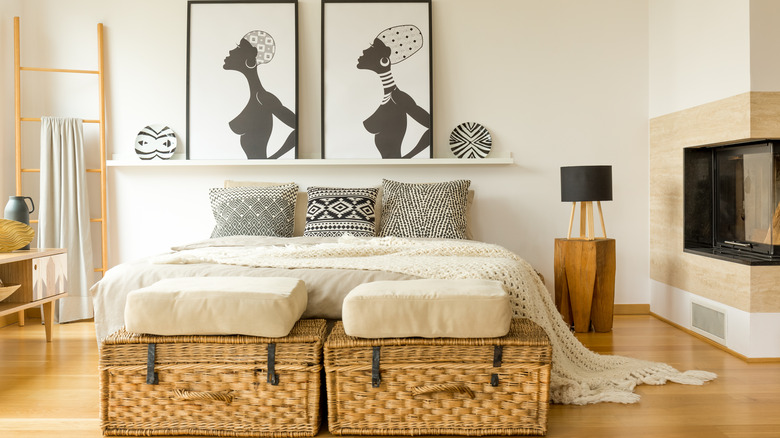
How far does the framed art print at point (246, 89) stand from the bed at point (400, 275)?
4.46 ft

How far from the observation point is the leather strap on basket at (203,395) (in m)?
2.23

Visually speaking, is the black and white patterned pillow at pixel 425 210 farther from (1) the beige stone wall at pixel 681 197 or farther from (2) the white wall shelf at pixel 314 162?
(1) the beige stone wall at pixel 681 197

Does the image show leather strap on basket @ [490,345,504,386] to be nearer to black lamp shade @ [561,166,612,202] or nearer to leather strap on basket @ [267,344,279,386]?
leather strap on basket @ [267,344,279,386]

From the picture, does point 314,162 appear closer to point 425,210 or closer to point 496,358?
Result: point 425,210

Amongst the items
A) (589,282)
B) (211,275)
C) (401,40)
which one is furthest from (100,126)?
(589,282)

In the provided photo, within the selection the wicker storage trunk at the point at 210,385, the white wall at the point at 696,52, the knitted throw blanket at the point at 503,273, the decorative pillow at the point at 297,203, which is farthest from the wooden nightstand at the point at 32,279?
the white wall at the point at 696,52

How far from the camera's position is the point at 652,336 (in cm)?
388

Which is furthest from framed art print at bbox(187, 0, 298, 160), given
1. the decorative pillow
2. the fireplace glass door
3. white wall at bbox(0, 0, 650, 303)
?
the fireplace glass door

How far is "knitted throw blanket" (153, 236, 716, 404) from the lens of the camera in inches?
104

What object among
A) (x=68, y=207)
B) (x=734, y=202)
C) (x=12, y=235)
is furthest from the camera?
(x=68, y=207)

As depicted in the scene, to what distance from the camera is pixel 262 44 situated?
15.1ft

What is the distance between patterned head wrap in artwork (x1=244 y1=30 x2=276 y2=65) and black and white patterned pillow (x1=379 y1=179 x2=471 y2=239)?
1.32 meters

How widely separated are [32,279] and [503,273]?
2760 mm

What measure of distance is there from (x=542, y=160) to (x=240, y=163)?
221 centimetres
